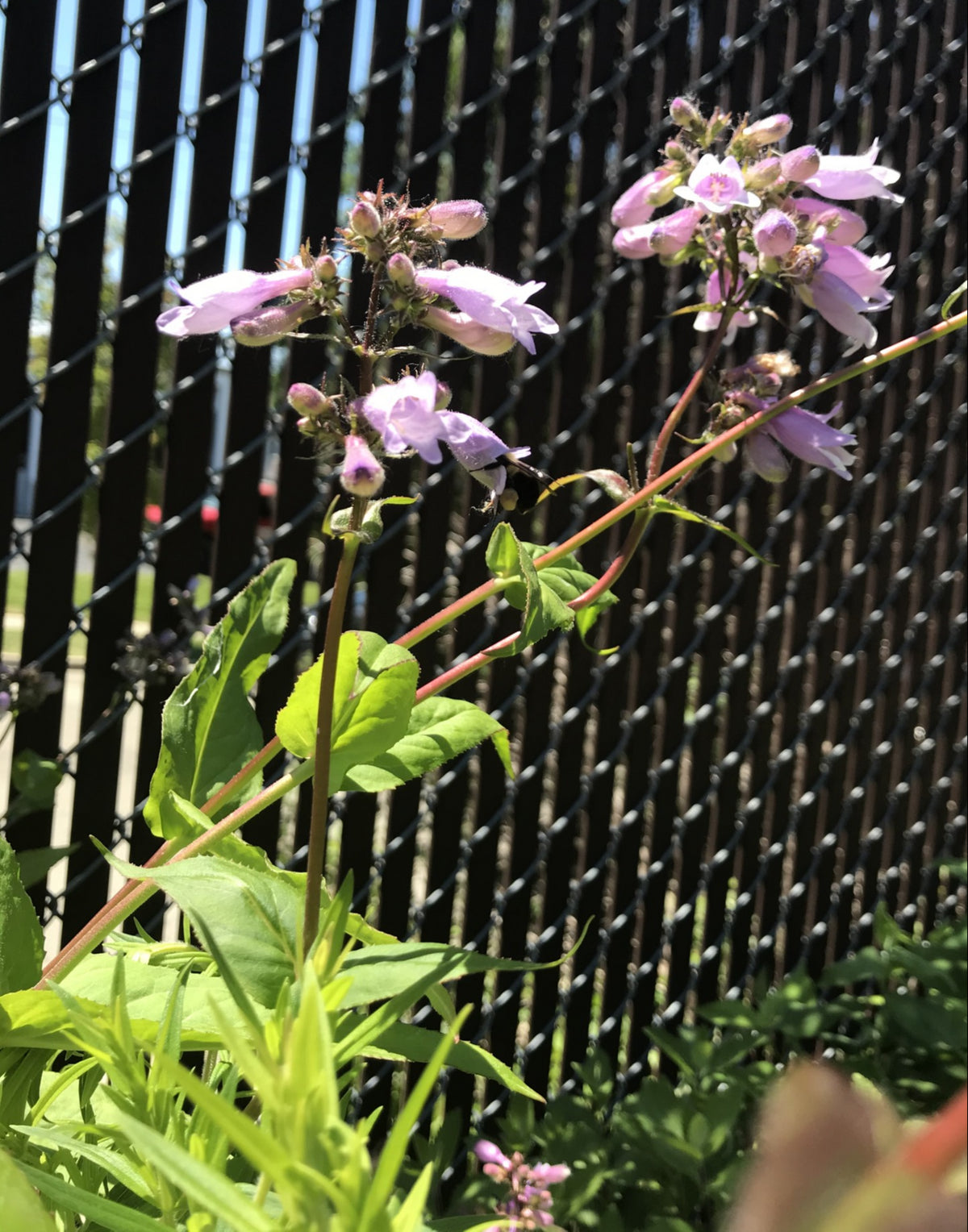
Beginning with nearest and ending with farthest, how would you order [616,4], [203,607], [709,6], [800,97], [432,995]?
1. [432,995]
2. [203,607]
3. [616,4]
4. [709,6]
5. [800,97]

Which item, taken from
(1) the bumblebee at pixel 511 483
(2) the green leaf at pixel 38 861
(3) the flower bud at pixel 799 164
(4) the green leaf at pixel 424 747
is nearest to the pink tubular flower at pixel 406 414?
(1) the bumblebee at pixel 511 483

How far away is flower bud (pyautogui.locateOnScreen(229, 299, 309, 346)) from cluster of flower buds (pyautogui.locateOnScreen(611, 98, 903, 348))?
43 cm

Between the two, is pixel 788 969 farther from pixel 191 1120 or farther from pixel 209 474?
pixel 191 1120

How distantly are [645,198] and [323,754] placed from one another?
0.75 meters

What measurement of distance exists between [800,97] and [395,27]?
1158 mm

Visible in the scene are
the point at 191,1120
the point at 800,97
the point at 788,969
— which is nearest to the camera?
the point at 191,1120

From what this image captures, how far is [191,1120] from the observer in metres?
0.65

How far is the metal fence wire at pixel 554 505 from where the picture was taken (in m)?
1.68

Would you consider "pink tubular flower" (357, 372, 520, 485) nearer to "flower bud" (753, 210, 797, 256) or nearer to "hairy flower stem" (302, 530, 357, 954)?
"hairy flower stem" (302, 530, 357, 954)

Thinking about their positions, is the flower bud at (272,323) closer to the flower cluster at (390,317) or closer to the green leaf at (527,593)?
the flower cluster at (390,317)

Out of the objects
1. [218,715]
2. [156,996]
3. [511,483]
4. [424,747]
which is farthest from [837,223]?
[156,996]

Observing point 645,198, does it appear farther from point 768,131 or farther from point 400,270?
point 400,270

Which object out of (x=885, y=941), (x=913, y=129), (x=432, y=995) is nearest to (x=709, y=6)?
(x=913, y=129)

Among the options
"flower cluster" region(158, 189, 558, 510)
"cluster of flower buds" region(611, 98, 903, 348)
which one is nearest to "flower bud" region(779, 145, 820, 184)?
"cluster of flower buds" region(611, 98, 903, 348)
